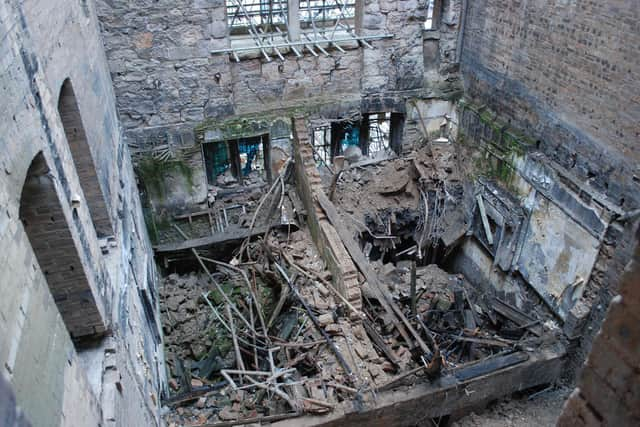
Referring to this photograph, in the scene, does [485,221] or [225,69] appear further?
[485,221]

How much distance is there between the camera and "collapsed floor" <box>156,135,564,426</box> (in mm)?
6312

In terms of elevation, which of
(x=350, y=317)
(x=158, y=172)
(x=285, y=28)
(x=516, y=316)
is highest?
(x=285, y=28)

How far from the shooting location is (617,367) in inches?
81.2

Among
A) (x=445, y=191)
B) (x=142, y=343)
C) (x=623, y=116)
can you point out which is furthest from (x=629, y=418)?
(x=445, y=191)

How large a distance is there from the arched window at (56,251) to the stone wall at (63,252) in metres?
0.01

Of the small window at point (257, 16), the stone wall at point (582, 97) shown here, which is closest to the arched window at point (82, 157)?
the small window at point (257, 16)

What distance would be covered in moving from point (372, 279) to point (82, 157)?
429 cm

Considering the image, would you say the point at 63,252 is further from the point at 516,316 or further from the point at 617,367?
the point at 516,316

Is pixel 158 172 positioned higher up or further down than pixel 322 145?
higher up

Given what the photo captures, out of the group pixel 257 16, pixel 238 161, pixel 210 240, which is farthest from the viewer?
pixel 238 161

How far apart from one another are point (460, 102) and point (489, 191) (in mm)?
2133

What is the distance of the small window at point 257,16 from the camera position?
9.07 m

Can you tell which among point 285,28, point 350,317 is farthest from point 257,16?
point 350,317

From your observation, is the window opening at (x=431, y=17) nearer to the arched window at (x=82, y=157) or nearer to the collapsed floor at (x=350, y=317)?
the collapsed floor at (x=350, y=317)
